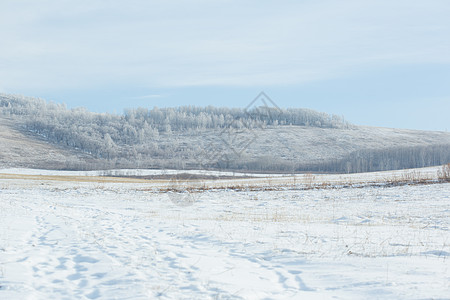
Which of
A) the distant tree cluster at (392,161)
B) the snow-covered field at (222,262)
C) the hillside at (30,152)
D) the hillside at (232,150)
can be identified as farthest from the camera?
the hillside at (232,150)

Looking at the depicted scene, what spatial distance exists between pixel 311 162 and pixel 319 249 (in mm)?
139849

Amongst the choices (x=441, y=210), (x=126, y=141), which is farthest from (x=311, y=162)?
(x=441, y=210)

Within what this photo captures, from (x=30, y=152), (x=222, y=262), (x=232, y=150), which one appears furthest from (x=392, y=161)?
(x=30, y=152)

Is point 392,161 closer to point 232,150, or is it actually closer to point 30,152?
point 232,150

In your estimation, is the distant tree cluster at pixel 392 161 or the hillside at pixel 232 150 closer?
the distant tree cluster at pixel 392 161

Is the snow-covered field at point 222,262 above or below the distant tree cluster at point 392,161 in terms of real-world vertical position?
above

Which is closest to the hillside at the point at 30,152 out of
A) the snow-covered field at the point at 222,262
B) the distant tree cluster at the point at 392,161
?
the distant tree cluster at the point at 392,161

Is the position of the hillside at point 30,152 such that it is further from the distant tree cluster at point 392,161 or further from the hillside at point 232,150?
the distant tree cluster at point 392,161

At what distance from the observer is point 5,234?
9961 mm

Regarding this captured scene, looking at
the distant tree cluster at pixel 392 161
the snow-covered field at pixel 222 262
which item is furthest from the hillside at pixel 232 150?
the snow-covered field at pixel 222 262

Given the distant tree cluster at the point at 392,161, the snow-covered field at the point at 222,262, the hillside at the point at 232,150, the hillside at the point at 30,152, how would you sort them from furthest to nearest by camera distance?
the hillside at the point at 232,150, the hillside at the point at 30,152, the distant tree cluster at the point at 392,161, the snow-covered field at the point at 222,262

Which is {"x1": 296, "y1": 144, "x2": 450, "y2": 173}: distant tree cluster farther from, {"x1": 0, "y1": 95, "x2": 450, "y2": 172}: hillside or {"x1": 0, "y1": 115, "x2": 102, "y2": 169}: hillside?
{"x1": 0, "y1": 115, "x2": 102, "y2": 169}: hillside

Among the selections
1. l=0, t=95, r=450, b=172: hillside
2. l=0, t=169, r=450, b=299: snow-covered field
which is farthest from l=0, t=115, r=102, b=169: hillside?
l=0, t=169, r=450, b=299: snow-covered field

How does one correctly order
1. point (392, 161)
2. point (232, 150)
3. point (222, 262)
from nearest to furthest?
1. point (222, 262)
2. point (232, 150)
3. point (392, 161)
